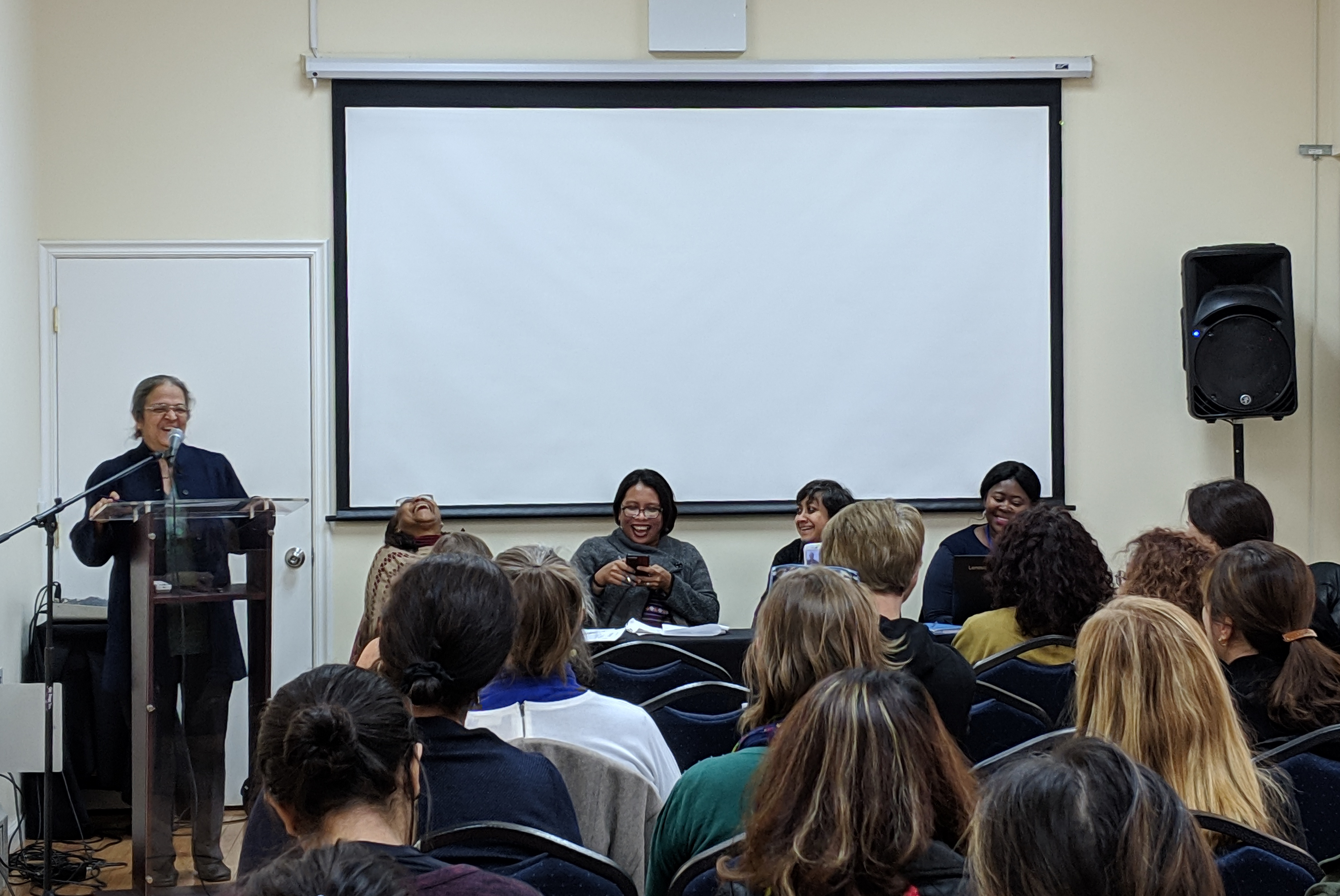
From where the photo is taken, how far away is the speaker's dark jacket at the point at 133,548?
3633 millimetres

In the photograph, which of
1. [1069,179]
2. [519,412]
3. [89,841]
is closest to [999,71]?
[1069,179]

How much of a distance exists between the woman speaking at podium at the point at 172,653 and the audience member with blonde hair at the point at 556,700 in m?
1.61

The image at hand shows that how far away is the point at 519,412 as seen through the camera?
521 centimetres

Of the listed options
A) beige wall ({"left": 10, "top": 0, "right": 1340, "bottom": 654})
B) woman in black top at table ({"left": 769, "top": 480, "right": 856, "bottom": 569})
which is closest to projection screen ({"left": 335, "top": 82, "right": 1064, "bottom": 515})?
beige wall ({"left": 10, "top": 0, "right": 1340, "bottom": 654})

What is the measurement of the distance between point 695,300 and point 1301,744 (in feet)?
11.7

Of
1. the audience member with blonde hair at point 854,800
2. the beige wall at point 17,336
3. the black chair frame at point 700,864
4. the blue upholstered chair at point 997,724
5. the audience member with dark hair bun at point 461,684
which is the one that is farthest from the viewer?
the beige wall at point 17,336

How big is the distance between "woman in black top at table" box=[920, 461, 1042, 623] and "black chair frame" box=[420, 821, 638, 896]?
344 centimetres

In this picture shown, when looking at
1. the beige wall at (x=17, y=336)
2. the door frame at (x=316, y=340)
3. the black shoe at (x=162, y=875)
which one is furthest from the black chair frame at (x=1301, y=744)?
the beige wall at (x=17, y=336)

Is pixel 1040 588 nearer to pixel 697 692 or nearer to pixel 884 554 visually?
pixel 884 554

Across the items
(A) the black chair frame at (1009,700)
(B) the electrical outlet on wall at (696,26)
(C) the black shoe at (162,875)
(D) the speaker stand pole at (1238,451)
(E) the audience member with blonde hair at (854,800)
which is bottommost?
(C) the black shoe at (162,875)

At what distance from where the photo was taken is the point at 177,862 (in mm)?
3514

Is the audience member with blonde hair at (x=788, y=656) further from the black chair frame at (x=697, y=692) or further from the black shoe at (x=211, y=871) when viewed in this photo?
the black shoe at (x=211, y=871)

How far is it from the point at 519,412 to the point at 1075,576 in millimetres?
2786

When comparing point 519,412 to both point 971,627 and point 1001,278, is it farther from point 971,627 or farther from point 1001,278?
point 971,627
